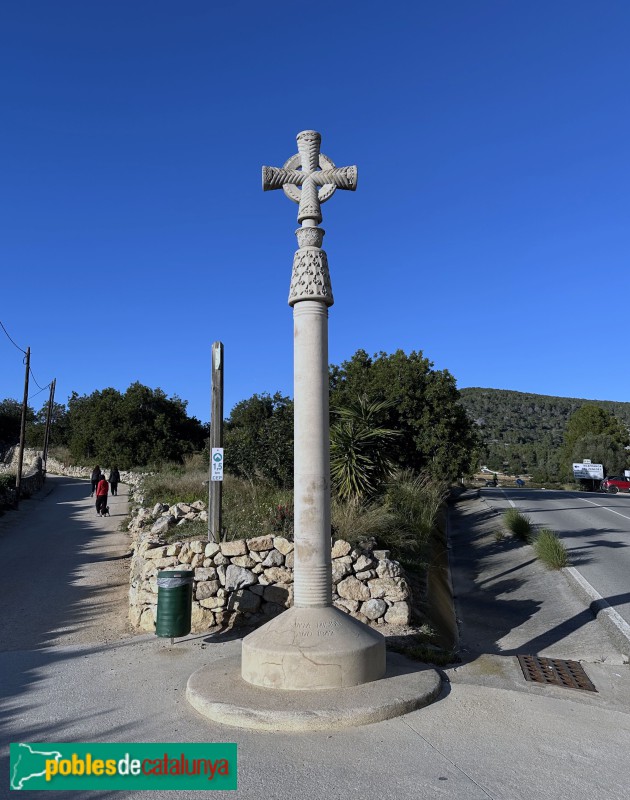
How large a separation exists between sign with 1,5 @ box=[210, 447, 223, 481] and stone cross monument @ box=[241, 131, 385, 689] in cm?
349

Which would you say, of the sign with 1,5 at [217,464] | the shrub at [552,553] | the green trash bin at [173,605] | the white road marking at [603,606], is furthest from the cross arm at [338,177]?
the shrub at [552,553]

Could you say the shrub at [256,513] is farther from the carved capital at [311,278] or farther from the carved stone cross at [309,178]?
the carved stone cross at [309,178]

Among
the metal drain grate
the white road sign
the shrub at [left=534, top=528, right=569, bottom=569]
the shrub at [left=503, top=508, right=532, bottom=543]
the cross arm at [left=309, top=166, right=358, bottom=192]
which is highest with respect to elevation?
the cross arm at [left=309, top=166, right=358, bottom=192]

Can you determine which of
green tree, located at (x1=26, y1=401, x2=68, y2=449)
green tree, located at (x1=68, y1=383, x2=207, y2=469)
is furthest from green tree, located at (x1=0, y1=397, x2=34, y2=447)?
green tree, located at (x1=68, y1=383, x2=207, y2=469)

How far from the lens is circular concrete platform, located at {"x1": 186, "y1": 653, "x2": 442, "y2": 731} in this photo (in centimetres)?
489

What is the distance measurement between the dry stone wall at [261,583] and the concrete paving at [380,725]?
60 cm

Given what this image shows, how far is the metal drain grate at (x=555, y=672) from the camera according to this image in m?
6.32

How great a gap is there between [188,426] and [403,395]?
26.2 metres

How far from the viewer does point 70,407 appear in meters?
60.6

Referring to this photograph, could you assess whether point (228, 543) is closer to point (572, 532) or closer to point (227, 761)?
point (227, 761)

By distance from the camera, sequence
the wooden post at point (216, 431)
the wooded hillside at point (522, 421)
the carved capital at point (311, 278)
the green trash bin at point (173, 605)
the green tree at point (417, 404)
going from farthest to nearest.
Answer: the wooded hillside at point (522, 421)
the green tree at point (417, 404)
the wooden post at point (216, 431)
the green trash bin at point (173, 605)
the carved capital at point (311, 278)

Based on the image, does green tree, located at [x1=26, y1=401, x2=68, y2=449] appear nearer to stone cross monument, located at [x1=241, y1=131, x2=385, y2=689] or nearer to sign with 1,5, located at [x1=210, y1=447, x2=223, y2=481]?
sign with 1,5, located at [x1=210, y1=447, x2=223, y2=481]

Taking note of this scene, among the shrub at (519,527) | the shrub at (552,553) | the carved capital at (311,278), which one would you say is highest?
the carved capital at (311,278)

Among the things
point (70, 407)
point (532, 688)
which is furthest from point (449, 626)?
point (70, 407)
